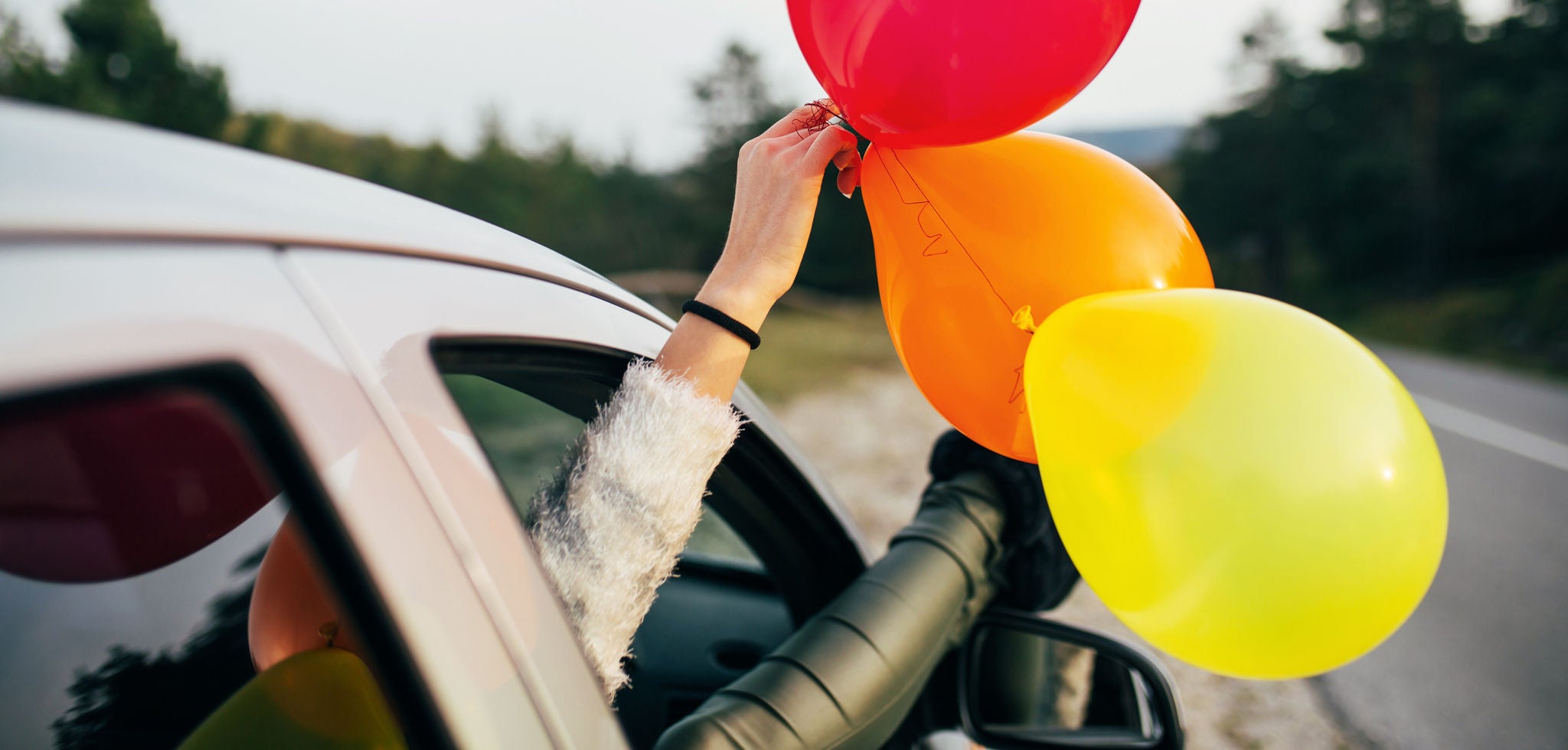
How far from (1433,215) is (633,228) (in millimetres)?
34576

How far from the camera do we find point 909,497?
5.98m

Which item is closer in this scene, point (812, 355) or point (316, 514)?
point (316, 514)

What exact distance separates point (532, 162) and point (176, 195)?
51.3m

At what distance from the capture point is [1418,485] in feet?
2.81

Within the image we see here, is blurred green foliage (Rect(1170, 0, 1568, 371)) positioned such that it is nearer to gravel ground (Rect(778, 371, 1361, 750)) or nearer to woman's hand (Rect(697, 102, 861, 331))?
gravel ground (Rect(778, 371, 1361, 750))

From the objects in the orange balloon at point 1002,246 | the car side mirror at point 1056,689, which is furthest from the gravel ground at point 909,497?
the orange balloon at point 1002,246

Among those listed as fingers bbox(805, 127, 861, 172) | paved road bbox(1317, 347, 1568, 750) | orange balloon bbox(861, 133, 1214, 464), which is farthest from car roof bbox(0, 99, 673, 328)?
paved road bbox(1317, 347, 1568, 750)

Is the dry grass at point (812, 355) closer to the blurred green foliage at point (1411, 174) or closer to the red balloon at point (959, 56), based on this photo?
the red balloon at point (959, 56)

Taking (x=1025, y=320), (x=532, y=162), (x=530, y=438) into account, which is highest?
(x=532, y=162)

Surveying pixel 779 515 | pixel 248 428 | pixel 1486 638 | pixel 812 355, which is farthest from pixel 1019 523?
pixel 812 355

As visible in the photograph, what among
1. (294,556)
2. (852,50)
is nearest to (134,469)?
(294,556)

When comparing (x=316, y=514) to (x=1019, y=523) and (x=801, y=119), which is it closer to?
(x=801, y=119)

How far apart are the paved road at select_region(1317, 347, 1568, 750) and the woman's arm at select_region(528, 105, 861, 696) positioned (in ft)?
11.7

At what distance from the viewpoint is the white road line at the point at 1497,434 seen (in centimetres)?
782
